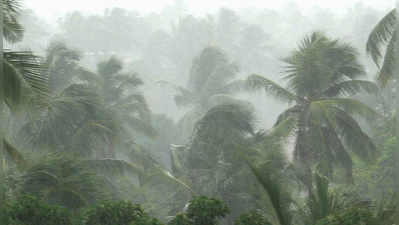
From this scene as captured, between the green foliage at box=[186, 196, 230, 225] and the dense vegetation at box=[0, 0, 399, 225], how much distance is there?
0.6 inches

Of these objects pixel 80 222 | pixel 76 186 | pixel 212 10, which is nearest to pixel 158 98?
pixel 212 10

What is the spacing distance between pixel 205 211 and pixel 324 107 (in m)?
8.94

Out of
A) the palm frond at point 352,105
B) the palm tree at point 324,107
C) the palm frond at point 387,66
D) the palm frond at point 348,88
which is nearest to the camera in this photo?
the palm frond at point 387,66

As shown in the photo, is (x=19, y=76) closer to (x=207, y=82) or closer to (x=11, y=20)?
(x=11, y=20)

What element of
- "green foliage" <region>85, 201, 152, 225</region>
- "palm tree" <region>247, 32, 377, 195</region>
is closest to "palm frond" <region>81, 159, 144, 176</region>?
"palm tree" <region>247, 32, 377, 195</region>

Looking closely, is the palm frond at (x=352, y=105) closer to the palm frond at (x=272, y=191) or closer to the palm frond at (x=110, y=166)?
the palm frond at (x=110, y=166)

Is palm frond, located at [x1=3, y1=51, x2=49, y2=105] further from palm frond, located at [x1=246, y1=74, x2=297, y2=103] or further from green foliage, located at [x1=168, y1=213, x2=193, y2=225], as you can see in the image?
palm frond, located at [x1=246, y1=74, x2=297, y2=103]

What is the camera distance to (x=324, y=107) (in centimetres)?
1538

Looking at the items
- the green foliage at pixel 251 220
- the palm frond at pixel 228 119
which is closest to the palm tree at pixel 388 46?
the palm frond at pixel 228 119

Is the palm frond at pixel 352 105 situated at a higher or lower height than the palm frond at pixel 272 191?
higher

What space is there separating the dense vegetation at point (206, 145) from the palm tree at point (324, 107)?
37 millimetres

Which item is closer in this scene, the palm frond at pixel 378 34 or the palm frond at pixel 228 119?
the palm frond at pixel 378 34

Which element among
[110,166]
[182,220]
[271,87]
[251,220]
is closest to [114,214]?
[182,220]

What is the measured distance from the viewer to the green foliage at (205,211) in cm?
726
